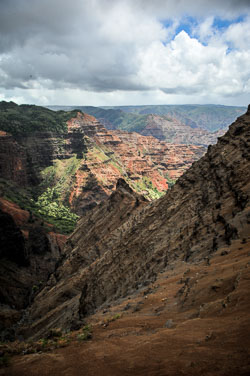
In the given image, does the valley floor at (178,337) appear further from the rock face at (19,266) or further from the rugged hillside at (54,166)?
the rugged hillside at (54,166)

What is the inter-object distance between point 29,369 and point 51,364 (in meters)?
1.02

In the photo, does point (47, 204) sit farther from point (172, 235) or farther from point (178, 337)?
point (178, 337)

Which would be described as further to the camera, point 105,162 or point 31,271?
point 105,162

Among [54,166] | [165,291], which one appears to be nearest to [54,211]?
[54,166]

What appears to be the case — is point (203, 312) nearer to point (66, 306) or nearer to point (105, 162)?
point (66, 306)

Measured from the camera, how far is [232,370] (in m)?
7.74

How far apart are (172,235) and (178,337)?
818 inches

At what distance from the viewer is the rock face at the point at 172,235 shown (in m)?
26.3

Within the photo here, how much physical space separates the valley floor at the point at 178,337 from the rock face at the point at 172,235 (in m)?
4.99

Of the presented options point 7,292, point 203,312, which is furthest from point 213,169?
point 7,292

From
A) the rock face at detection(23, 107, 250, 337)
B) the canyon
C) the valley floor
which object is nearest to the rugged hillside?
the canyon

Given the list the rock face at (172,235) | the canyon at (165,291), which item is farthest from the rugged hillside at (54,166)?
the rock face at (172,235)

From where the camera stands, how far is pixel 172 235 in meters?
32.0

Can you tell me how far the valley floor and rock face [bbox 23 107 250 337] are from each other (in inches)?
197
